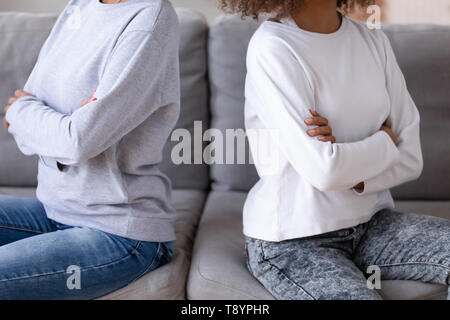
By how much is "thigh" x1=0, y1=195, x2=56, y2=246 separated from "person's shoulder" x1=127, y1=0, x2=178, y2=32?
49 cm

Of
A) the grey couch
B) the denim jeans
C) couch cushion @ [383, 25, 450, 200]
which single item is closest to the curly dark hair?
the grey couch

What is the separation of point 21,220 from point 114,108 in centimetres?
39

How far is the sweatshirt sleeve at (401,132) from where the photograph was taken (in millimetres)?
1235

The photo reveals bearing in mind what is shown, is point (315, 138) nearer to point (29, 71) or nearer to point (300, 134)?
point (300, 134)

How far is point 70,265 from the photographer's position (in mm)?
1082

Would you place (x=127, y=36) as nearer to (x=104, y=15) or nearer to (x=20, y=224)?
(x=104, y=15)

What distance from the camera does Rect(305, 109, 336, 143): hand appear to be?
1.11 meters

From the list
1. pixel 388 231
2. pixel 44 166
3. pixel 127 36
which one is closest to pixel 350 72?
pixel 388 231

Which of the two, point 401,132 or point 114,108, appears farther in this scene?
point 401,132

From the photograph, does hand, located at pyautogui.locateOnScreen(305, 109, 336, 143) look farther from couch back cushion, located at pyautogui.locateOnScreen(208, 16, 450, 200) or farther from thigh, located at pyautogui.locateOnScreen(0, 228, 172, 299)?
couch back cushion, located at pyautogui.locateOnScreen(208, 16, 450, 200)

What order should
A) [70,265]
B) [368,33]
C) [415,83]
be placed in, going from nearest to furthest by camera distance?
[70,265] → [368,33] → [415,83]

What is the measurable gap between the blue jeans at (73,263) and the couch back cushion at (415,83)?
2.11 feet

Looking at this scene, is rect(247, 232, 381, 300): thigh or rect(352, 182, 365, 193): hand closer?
rect(247, 232, 381, 300): thigh

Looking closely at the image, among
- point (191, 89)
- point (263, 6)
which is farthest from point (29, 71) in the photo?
point (263, 6)
